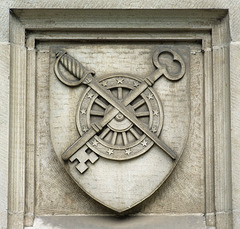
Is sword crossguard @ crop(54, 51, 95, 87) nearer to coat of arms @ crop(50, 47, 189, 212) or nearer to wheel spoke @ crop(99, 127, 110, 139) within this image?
coat of arms @ crop(50, 47, 189, 212)

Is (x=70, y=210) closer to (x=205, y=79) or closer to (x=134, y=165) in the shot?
(x=134, y=165)

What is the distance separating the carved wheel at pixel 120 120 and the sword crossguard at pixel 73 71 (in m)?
0.10

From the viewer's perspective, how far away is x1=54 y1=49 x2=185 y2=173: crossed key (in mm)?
6113

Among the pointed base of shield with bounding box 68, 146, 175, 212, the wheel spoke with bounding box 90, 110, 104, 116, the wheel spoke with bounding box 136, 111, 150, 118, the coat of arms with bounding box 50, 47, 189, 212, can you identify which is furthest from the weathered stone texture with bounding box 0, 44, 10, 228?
the wheel spoke with bounding box 136, 111, 150, 118

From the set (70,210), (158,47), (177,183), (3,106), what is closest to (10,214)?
(70,210)

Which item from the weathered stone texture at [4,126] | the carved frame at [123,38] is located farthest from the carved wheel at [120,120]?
the weathered stone texture at [4,126]

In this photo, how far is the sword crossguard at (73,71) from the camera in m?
6.25

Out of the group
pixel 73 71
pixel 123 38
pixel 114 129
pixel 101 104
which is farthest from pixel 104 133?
pixel 123 38

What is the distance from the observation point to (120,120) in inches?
242

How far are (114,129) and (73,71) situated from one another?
0.59m

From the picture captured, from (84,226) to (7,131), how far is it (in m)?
0.98

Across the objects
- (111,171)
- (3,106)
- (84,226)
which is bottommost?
(84,226)

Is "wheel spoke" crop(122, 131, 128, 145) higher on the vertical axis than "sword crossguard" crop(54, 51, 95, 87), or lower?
lower

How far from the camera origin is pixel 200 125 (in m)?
6.35
